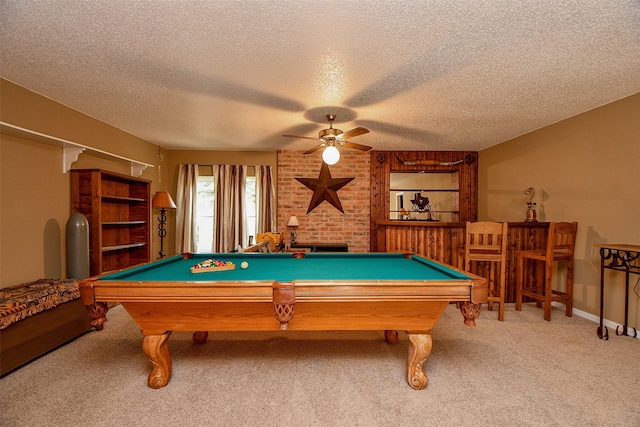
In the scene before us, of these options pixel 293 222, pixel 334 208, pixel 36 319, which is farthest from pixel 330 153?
pixel 36 319

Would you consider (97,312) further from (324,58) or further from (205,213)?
(205,213)

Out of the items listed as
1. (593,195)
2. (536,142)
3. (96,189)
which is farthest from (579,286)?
(96,189)

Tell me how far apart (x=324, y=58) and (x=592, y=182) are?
350cm

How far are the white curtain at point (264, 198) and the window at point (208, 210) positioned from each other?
0.17 meters

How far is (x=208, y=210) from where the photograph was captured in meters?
5.82

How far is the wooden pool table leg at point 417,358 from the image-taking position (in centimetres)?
199

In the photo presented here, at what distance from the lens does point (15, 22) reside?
6.22 feet

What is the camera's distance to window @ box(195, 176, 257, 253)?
5805 millimetres

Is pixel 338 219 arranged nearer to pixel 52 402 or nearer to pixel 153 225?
pixel 153 225

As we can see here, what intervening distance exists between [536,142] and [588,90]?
147 centimetres

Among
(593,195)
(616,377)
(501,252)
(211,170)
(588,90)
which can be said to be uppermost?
(588,90)

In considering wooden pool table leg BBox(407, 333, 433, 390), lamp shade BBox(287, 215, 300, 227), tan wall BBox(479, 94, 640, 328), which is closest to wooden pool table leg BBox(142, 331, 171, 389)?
wooden pool table leg BBox(407, 333, 433, 390)

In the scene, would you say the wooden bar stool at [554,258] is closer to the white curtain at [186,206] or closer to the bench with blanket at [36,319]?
the bench with blanket at [36,319]

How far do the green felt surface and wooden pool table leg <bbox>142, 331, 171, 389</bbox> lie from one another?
0.41 meters
